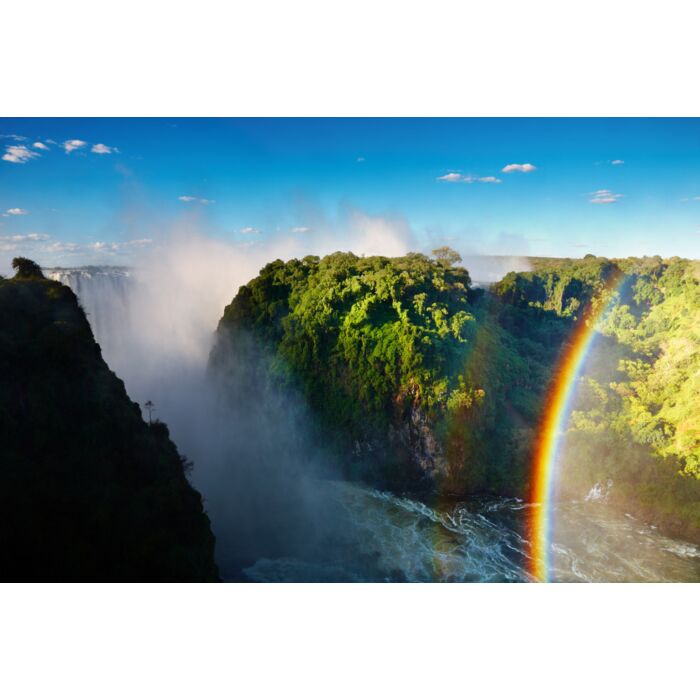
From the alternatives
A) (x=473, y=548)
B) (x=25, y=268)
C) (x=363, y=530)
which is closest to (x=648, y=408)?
(x=473, y=548)

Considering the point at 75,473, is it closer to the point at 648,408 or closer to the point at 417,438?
the point at 417,438

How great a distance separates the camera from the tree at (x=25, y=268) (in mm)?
8953

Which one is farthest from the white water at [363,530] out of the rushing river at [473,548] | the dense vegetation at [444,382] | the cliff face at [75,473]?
the cliff face at [75,473]

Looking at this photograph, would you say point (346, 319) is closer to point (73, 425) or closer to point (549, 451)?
point (549, 451)

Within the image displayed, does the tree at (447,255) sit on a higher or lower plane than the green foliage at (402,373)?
higher

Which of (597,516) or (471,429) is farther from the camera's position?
(471,429)

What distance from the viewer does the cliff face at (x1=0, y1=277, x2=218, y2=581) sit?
605cm

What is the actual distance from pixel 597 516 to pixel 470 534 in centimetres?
418

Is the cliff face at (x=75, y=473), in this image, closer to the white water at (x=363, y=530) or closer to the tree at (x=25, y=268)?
the tree at (x=25, y=268)

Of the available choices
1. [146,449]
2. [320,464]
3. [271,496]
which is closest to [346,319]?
[320,464]

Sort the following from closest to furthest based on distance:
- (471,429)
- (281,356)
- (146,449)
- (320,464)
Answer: (146,449) < (471,429) < (320,464) < (281,356)

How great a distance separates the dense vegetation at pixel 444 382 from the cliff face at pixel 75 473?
26.2 ft

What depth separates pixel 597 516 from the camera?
1338 cm

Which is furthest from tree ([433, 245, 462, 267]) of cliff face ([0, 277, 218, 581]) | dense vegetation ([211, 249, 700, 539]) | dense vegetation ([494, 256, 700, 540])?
cliff face ([0, 277, 218, 581])
